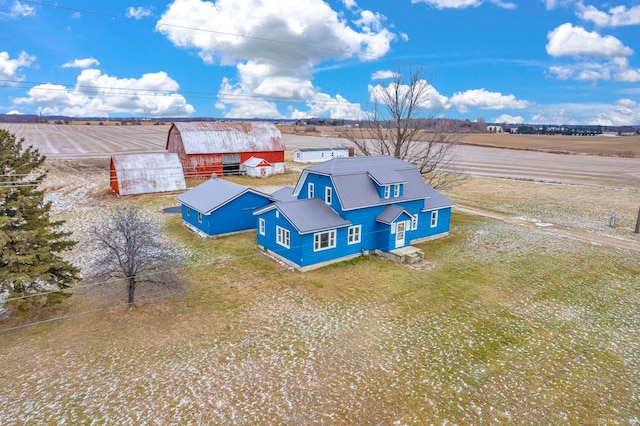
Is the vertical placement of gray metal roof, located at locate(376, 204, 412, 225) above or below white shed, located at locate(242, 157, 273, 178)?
below

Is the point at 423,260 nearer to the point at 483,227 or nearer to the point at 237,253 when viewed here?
the point at 483,227

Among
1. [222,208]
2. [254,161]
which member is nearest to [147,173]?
[254,161]

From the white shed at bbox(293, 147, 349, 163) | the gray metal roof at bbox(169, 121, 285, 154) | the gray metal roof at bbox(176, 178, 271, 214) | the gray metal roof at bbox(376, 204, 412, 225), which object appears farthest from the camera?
the white shed at bbox(293, 147, 349, 163)

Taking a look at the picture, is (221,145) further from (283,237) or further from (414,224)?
(414,224)

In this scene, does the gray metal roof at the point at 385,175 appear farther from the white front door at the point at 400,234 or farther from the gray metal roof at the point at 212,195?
the gray metal roof at the point at 212,195

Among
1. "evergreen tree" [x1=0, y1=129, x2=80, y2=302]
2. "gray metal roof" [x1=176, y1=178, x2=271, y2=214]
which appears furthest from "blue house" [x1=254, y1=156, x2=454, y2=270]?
"evergreen tree" [x1=0, y1=129, x2=80, y2=302]

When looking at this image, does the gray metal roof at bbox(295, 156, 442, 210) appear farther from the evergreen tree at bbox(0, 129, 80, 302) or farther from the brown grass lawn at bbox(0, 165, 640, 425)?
the evergreen tree at bbox(0, 129, 80, 302)

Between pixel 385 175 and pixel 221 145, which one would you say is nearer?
pixel 385 175
